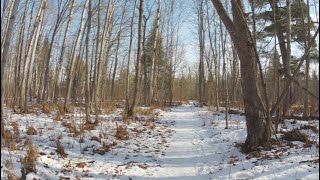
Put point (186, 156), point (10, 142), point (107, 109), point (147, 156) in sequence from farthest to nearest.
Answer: point (107, 109) < point (186, 156) < point (147, 156) < point (10, 142)

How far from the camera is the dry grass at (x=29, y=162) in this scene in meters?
5.20

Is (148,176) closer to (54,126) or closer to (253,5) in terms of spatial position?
(54,126)

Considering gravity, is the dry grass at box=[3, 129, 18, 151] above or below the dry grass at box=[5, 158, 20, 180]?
above

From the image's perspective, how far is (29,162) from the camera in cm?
542

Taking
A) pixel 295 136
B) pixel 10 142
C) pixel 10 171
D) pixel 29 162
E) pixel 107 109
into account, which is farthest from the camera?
pixel 107 109

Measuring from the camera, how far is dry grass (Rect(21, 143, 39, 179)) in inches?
205

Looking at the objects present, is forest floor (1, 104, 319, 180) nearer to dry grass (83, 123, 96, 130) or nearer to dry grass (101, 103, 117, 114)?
dry grass (83, 123, 96, 130)

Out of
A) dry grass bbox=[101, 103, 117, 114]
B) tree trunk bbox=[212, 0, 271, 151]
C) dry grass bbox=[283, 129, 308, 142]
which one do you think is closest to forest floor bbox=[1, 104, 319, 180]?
dry grass bbox=[283, 129, 308, 142]

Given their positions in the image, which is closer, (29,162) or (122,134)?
(29,162)

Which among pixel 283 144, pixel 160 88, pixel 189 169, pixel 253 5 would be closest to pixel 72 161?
pixel 189 169

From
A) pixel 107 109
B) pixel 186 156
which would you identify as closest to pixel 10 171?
pixel 186 156

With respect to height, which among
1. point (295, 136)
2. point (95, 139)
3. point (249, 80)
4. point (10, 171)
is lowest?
point (10, 171)

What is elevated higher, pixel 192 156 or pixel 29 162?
pixel 29 162

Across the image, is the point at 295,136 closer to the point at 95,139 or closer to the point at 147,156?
the point at 147,156
